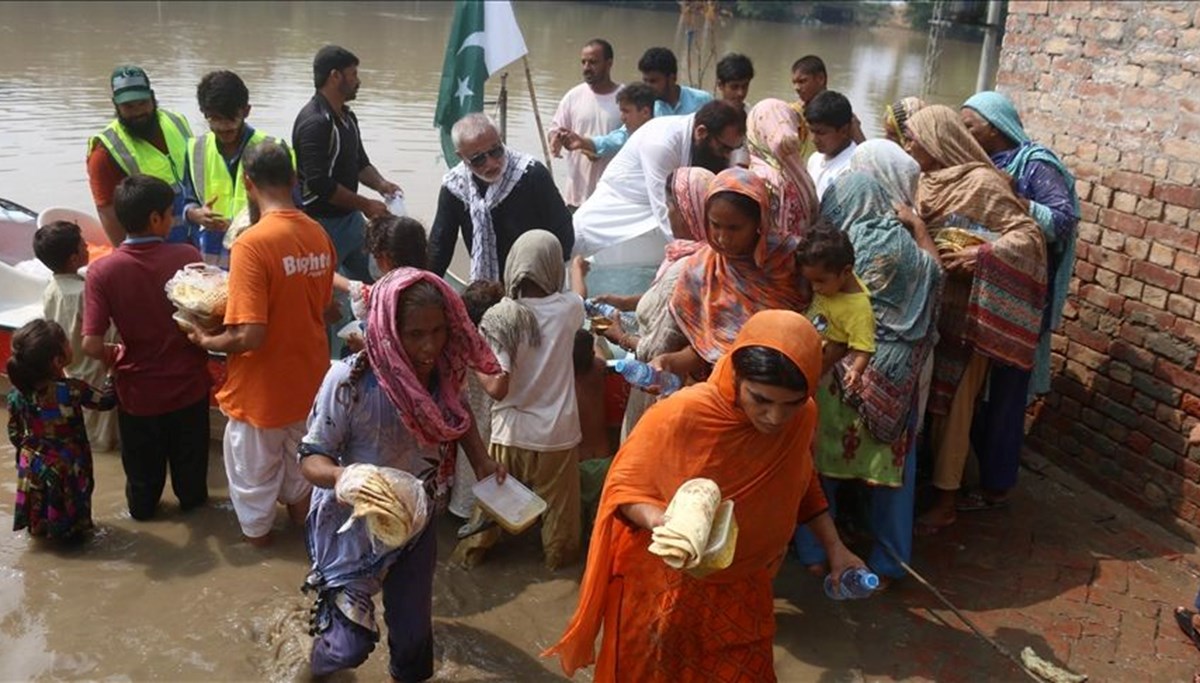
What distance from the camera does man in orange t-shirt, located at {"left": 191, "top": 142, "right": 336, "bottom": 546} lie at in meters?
3.73

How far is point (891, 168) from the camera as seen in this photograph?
3.89 metres

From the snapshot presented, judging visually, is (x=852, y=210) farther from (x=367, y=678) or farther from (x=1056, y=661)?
(x=367, y=678)

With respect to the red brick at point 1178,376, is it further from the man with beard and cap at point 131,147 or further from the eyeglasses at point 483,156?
the man with beard and cap at point 131,147

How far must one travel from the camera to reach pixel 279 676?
3.35m

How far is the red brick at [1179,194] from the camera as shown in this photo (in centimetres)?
436

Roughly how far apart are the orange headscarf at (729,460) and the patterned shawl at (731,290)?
Result: 2.89ft

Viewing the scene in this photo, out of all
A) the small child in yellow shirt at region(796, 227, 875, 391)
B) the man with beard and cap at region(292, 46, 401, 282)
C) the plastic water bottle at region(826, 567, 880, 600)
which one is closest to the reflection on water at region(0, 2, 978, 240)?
the man with beard and cap at region(292, 46, 401, 282)

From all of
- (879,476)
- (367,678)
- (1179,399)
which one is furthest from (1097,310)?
(367,678)

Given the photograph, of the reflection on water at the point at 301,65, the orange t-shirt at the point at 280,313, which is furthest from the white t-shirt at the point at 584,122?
the reflection on water at the point at 301,65

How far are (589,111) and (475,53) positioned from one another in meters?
1.08

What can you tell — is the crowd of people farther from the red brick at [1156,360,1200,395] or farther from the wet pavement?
the red brick at [1156,360,1200,395]

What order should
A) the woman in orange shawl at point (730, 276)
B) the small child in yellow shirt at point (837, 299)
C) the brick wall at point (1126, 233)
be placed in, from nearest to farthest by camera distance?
1. the woman in orange shawl at point (730, 276)
2. the small child in yellow shirt at point (837, 299)
3. the brick wall at point (1126, 233)

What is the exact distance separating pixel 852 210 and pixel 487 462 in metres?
1.73

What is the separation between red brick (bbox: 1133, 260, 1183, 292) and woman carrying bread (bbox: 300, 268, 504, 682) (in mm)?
3247
